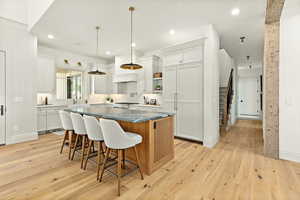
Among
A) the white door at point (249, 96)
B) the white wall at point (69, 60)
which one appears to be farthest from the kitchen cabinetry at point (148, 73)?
the white door at point (249, 96)

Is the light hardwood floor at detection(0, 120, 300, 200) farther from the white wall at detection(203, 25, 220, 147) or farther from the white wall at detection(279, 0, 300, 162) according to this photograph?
the white wall at detection(203, 25, 220, 147)

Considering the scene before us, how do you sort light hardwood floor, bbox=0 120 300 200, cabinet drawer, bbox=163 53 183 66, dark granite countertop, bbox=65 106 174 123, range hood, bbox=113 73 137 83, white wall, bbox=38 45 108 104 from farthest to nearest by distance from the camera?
1. range hood, bbox=113 73 137 83
2. white wall, bbox=38 45 108 104
3. cabinet drawer, bbox=163 53 183 66
4. dark granite countertop, bbox=65 106 174 123
5. light hardwood floor, bbox=0 120 300 200

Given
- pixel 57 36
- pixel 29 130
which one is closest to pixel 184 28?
pixel 57 36

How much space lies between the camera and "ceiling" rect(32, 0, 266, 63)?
8.87 ft

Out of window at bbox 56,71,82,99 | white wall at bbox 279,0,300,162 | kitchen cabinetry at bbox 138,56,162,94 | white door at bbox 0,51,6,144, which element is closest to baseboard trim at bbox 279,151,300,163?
white wall at bbox 279,0,300,162

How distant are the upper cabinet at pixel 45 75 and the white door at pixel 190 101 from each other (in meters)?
4.21

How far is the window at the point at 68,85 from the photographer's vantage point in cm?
549

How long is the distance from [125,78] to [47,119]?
2930mm

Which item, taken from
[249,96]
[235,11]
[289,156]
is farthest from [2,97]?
[249,96]

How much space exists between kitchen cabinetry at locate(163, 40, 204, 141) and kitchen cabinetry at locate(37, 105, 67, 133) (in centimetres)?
368

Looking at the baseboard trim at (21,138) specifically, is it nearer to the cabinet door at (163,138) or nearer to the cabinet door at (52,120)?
the cabinet door at (52,120)

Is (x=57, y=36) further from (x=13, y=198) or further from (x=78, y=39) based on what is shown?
(x=13, y=198)

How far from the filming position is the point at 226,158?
290 cm

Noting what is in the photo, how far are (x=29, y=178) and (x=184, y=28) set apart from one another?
4198mm
